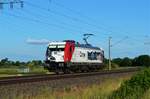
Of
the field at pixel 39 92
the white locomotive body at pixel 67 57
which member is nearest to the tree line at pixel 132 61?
the white locomotive body at pixel 67 57

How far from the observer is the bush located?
735 inches

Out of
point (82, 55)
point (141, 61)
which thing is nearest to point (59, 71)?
point (82, 55)

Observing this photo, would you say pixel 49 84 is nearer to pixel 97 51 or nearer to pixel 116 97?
pixel 116 97

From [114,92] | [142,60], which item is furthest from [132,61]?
[114,92]

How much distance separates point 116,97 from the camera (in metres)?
18.3

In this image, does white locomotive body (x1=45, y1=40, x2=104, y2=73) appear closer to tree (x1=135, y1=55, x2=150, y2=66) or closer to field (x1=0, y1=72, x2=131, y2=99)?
field (x1=0, y1=72, x2=131, y2=99)

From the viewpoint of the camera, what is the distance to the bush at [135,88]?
61.2ft

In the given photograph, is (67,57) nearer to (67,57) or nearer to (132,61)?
(67,57)

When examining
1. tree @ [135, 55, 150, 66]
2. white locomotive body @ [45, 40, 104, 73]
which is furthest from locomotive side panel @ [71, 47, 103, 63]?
tree @ [135, 55, 150, 66]

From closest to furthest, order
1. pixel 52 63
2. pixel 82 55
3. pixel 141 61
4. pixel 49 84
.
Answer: pixel 49 84
pixel 52 63
pixel 82 55
pixel 141 61

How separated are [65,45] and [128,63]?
8145cm

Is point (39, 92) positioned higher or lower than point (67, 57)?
lower

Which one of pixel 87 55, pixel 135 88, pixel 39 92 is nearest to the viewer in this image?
pixel 135 88

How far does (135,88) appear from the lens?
A: 20.2 m
